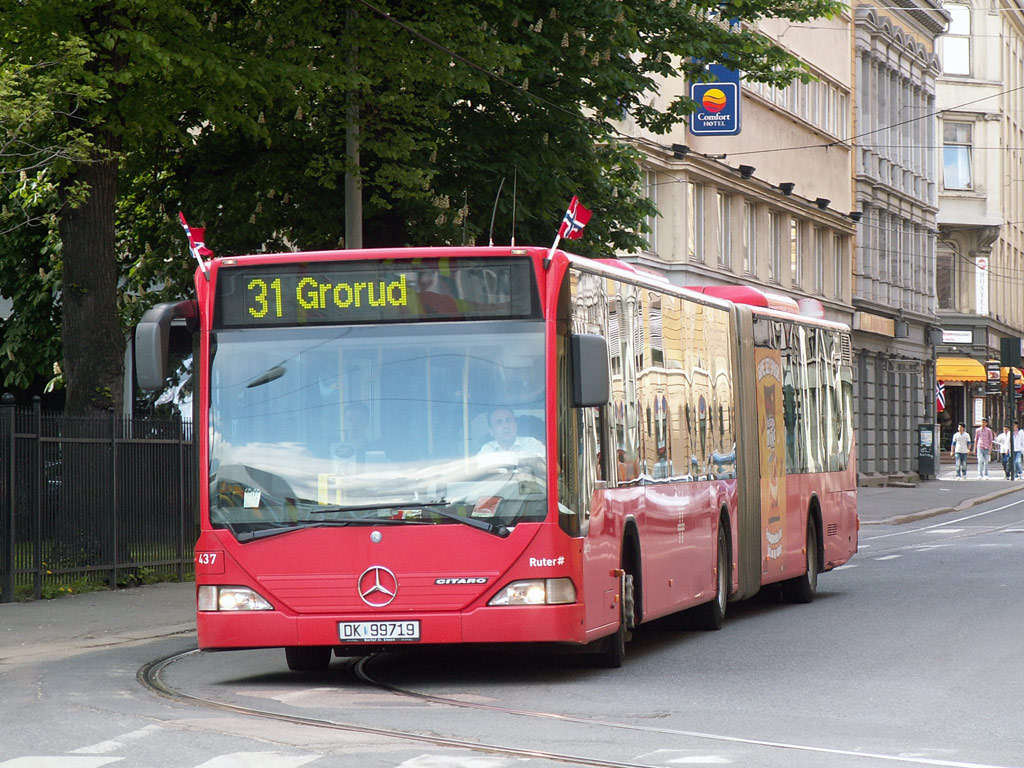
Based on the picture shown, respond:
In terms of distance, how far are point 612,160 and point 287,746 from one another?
1697cm

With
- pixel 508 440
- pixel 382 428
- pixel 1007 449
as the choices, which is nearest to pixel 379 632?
pixel 382 428

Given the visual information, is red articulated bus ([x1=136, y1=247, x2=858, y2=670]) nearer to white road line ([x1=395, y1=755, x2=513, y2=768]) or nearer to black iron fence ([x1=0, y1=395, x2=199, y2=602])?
white road line ([x1=395, y1=755, x2=513, y2=768])

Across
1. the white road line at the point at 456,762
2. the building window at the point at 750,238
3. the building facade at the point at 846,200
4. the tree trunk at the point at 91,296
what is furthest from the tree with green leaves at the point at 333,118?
the building window at the point at 750,238

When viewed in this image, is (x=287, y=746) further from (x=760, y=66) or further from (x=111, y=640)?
(x=760, y=66)

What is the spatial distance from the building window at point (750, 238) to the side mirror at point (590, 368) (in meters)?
36.1

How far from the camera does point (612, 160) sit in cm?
2520

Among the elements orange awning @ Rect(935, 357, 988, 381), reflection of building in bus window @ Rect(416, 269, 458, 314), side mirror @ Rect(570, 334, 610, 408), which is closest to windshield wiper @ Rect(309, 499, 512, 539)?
side mirror @ Rect(570, 334, 610, 408)

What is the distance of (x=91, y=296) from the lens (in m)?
21.5

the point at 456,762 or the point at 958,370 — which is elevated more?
the point at 958,370

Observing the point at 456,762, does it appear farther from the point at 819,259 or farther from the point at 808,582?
the point at 819,259

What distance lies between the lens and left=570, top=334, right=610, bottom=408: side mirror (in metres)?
11.5

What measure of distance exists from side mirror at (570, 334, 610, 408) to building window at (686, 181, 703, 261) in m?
31.0

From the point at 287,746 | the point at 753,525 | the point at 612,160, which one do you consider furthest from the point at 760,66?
the point at 287,746

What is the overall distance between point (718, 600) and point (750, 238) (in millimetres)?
32968
